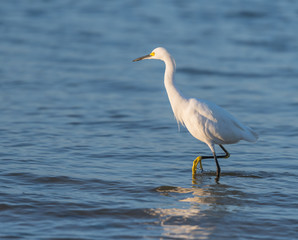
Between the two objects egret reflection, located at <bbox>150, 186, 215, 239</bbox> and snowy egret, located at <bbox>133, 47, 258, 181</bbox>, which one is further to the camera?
snowy egret, located at <bbox>133, 47, 258, 181</bbox>

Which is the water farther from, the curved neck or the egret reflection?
the curved neck

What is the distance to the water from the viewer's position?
19.6 feet

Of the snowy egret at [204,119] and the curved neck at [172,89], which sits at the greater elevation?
the curved neck at [172,89]

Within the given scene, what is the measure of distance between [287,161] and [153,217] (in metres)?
2.92

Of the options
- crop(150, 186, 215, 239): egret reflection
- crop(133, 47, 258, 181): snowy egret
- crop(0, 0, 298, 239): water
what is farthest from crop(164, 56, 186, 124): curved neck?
crop(150, 186, 215, 239): egret reflection

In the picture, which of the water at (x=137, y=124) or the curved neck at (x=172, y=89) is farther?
the curved neck at (x=172, y=89)

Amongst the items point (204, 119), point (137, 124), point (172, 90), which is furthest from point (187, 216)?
point (137, 124)

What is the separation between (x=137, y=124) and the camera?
10102 mm

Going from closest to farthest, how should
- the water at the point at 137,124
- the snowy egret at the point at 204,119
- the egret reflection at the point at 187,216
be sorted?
the egret reflection at the point at 187,216 → the water at the point at 137,124 → the snowy egret at the point at 204,119

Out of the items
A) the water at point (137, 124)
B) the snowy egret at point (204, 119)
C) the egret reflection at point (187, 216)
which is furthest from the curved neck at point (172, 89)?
the egret reflection at point (187, 216)

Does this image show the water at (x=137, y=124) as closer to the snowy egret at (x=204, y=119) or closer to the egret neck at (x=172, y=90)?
the snowy egret at (x=204, y=119)

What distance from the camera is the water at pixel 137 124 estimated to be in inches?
235

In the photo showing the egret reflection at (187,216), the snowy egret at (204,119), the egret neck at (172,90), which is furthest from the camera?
the egret neck at (172,90)

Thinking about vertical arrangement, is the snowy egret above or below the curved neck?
below
